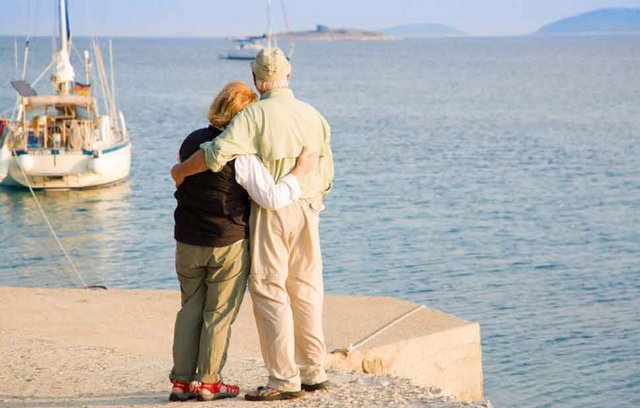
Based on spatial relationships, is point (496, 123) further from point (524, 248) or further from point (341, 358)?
point (341, 358)

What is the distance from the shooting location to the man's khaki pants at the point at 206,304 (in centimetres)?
584

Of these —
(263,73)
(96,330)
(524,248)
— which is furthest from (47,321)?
(524,248)

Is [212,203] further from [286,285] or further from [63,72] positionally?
[63,72]

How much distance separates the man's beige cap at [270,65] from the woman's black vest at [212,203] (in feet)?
1.15

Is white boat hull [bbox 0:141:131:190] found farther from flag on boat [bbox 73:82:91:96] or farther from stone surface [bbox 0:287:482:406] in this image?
stone surface [bbox 0:287:482:406]

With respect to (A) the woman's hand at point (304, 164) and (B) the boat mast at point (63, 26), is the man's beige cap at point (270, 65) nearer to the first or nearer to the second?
(A) the woman's hand at point (304, 164)

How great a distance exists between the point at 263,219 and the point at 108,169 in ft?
76.1

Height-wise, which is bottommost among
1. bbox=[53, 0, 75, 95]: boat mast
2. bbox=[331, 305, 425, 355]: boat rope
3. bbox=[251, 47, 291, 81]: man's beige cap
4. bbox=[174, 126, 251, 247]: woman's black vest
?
bbox=[331, 305, 425, 355]: boat rope

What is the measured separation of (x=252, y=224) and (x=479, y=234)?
15.8 metres

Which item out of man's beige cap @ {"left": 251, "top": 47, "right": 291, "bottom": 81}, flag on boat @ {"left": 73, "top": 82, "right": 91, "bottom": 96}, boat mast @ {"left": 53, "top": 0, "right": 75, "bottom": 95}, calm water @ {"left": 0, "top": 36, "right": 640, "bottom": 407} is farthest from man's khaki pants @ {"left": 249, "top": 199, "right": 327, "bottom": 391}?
boat mast @ {"left": 53, "top": 0, "right": 75, "bottom": 95}

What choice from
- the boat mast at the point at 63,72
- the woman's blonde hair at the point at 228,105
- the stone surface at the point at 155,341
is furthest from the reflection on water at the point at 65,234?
the woman's blonde hair at the point at 228,105

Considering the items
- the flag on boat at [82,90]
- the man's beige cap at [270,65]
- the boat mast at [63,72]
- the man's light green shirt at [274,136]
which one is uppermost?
the man's beige cap at [270,65]

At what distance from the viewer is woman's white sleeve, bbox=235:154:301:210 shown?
571 centimetres

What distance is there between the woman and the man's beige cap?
4.3 inches
